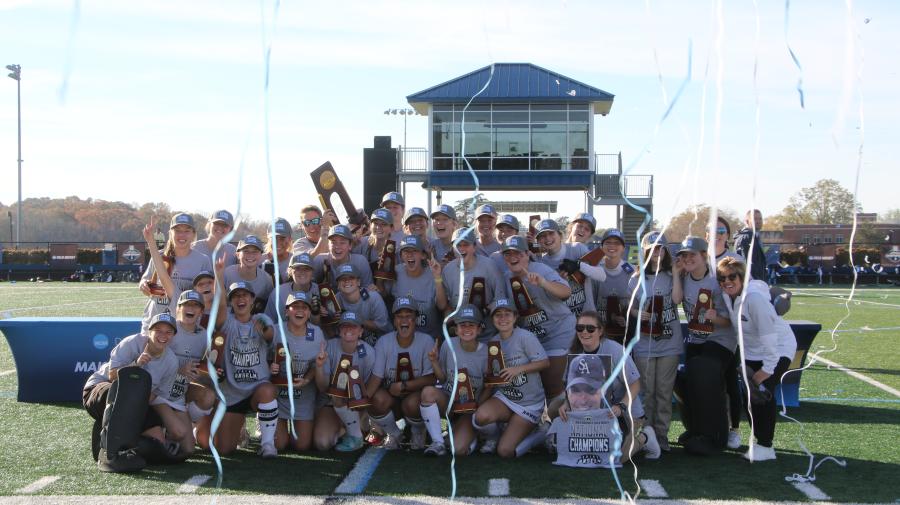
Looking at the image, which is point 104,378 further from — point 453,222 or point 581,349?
point 581,349

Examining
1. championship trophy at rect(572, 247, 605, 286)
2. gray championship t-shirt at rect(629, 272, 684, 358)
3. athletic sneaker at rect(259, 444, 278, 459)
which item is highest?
championship trophy at rect(572, 247, 605, 286)

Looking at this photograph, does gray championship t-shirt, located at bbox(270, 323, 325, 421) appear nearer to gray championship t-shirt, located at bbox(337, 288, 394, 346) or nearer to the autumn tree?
gray championship t-shirt, located at bbox(337, 288, 394, 346)

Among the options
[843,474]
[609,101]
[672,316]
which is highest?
[609,101]

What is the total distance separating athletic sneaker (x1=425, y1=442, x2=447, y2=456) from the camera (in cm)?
539

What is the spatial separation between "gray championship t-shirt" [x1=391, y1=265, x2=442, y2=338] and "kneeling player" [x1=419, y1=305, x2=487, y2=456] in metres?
0.35

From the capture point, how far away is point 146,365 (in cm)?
527

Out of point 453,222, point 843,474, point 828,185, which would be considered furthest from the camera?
point 828,185

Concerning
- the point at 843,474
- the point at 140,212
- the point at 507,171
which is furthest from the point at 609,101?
the point at 843,474

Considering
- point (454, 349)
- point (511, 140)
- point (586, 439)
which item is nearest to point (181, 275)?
point (454, 349)

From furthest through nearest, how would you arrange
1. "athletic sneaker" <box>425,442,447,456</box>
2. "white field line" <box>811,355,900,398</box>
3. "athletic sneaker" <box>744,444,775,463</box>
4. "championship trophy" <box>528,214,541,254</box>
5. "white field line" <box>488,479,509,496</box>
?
"white field line" <box>811,355,900,398</box>, "championship trophy" <box>528,214,541,254</box>, "athletic sneaker" <box>425,442,447,456</box>, "athletic sneaker" <box>744,444,775,463</box>, "white field line" <box>488,479,509,496</box>

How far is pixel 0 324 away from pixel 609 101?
27.4m

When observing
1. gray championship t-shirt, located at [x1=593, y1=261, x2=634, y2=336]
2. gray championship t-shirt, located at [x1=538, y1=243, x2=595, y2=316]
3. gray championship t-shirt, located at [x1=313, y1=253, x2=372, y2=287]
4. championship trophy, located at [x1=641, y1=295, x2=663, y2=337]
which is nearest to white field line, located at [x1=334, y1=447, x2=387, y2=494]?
gray championship t-shirt, located at [x1=313, y1=253, x2=372, y2=287]

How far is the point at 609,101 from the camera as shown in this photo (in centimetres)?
3169

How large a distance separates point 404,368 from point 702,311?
2.09 meters
